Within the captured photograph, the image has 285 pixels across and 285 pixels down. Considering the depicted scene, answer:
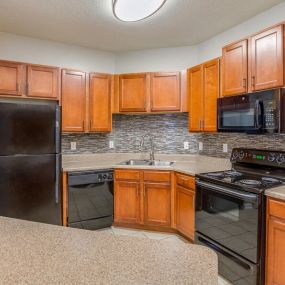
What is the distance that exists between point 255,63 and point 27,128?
2404mm

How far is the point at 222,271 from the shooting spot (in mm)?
2184

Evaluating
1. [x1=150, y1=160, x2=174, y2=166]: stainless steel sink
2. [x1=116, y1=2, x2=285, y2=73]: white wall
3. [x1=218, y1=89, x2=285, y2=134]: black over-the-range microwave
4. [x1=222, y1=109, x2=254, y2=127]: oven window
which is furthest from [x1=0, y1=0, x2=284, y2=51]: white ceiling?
[x1=150, y1=160, x2=174, y2=166]: stainless steel sink

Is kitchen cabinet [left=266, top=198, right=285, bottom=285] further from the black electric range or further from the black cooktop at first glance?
the black cooktop

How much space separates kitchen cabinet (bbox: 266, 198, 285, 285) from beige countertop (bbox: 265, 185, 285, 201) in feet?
0.12

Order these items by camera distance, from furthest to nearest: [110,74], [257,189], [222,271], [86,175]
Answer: [110,74] < [86,175] < [222,271] < [257,189]

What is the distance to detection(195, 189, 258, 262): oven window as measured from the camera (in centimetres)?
192

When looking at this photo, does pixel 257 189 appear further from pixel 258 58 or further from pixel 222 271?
pixel 258 58

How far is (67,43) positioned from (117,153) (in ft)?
5.70

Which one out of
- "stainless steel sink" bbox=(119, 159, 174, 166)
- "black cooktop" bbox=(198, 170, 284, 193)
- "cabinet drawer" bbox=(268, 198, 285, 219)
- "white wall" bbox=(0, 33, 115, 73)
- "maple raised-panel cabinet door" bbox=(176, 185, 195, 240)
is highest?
"white wall" bbox=(0, 33, 115, 73)

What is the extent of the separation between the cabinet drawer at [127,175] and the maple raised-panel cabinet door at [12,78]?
1546mm

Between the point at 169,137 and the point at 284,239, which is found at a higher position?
the point at 169,137

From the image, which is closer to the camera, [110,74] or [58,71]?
[58,71]

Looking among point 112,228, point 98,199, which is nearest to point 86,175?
point 98,199

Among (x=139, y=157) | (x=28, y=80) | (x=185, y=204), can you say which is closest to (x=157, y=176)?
(x=185, y=204)
